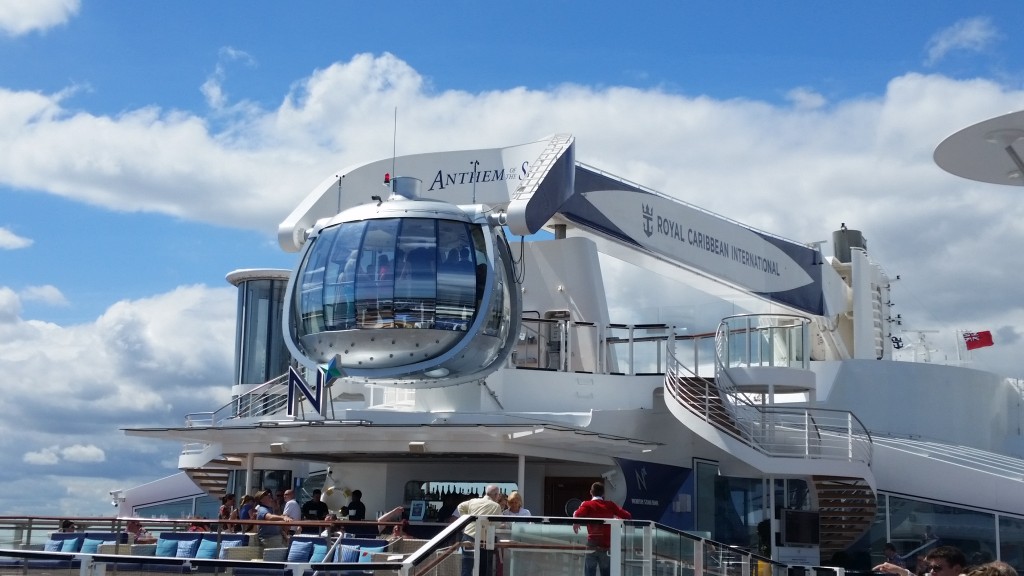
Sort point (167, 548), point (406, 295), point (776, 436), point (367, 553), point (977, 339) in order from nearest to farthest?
point (367, 553), point (167, 548), point (406, 295), point (776, 436), point (977, 339)

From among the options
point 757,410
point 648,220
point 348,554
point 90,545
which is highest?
point 648,220

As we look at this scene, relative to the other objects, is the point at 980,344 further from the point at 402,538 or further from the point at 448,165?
the point at 402,538

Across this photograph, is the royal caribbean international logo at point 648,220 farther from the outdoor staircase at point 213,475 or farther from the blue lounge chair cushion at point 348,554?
the blue lounge chair cushion at point 348,554

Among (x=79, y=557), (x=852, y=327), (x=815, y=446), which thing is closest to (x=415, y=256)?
(x=815, y=446)

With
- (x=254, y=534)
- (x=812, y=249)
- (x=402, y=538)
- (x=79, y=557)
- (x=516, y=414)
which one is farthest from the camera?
(x=812, y=249)

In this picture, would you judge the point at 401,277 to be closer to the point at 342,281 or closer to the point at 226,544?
the point at 342,281

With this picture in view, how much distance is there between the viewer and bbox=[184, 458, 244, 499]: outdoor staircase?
1105 inches

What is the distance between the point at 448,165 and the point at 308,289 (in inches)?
240

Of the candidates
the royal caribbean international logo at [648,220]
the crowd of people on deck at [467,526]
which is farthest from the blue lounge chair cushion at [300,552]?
the royal caribbean international logo at [648,220]

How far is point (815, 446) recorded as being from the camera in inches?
918

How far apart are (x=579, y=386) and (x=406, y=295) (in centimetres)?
602

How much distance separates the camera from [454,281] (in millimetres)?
20875

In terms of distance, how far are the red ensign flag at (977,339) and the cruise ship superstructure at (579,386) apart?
6.14 feet

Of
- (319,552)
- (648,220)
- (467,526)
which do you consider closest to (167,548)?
(319,552)
